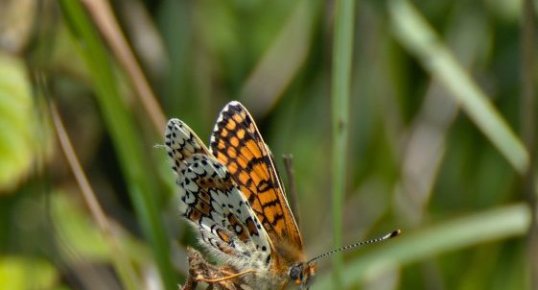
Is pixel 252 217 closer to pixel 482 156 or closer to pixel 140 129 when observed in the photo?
pixel 140 129

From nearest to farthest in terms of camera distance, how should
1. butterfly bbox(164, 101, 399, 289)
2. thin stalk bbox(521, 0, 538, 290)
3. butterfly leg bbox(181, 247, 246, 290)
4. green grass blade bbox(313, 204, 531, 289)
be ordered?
butterfly leg bbox(181, 247, 246, 290)
butterfly bbox(164, 101, 399, 289)
thin stalk bbox(521, 0, 538, 290)
green grass blade bbox(313, 204, 531, 289)

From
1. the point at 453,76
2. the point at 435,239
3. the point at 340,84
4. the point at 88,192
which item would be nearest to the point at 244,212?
the point at 340,84

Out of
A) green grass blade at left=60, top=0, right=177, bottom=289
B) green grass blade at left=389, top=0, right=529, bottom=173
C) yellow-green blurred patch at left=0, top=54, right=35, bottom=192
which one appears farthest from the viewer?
green grass blade at left=389, top=0, right=529, bottom=173

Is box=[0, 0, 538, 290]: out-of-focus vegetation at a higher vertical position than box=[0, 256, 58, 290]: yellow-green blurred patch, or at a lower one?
higher

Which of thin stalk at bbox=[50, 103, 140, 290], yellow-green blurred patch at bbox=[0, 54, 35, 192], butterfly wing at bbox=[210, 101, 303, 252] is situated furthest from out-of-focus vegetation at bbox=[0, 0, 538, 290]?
butterfly wing at bbox=[210, 101, 303, 252]

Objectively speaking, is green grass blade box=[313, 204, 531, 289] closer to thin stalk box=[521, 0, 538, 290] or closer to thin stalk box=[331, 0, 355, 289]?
thin stalk box=[521, 0, 538, 290]

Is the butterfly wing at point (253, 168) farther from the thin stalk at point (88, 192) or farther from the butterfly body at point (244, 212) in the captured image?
the thin stalk at point (88, 192)

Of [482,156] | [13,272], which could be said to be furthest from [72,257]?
[482,156]

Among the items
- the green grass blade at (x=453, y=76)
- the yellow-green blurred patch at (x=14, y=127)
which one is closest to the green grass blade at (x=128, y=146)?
the yellow-green blurred patch at (x=14, y=127)
